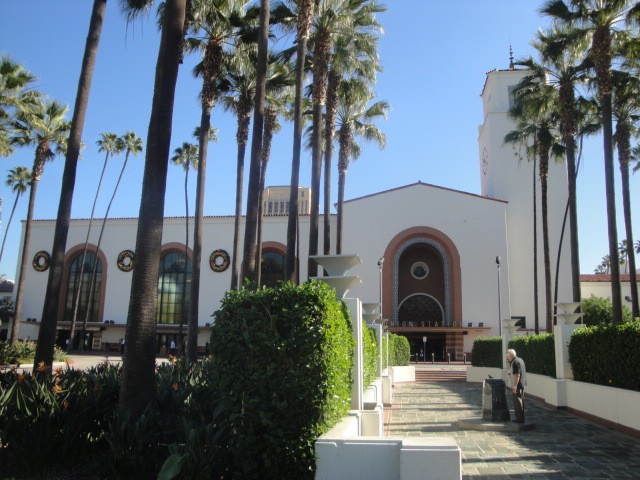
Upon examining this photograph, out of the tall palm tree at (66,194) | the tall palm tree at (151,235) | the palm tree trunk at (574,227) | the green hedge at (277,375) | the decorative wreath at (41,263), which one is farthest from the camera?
the decorative wreath at (41,263)

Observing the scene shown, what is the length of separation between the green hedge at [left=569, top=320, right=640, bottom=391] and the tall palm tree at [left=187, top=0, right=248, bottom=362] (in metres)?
11.7

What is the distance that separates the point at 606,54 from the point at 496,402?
1244 cm

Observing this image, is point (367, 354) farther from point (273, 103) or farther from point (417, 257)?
point (417, 257)

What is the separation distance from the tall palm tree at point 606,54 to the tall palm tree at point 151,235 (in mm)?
14199

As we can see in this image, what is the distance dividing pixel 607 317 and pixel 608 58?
25.9 meters

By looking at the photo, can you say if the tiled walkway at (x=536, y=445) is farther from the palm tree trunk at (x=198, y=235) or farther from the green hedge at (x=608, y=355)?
the palm tree trunk at (x=198, y=235)

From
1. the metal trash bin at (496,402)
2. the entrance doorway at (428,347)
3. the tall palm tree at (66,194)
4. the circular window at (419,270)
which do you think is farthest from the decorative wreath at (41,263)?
the metal trash bin at (496,402)

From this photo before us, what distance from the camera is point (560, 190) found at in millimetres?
44062

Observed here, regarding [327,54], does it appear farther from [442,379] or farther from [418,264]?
[418,264]

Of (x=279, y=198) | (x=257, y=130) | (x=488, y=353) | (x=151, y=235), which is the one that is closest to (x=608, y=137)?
(x=257, y=130)

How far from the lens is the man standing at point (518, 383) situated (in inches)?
474

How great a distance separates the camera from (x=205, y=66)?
19797 millimetres

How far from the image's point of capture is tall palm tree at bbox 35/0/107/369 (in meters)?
10.8

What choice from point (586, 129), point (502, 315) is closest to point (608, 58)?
point (586, 129)
